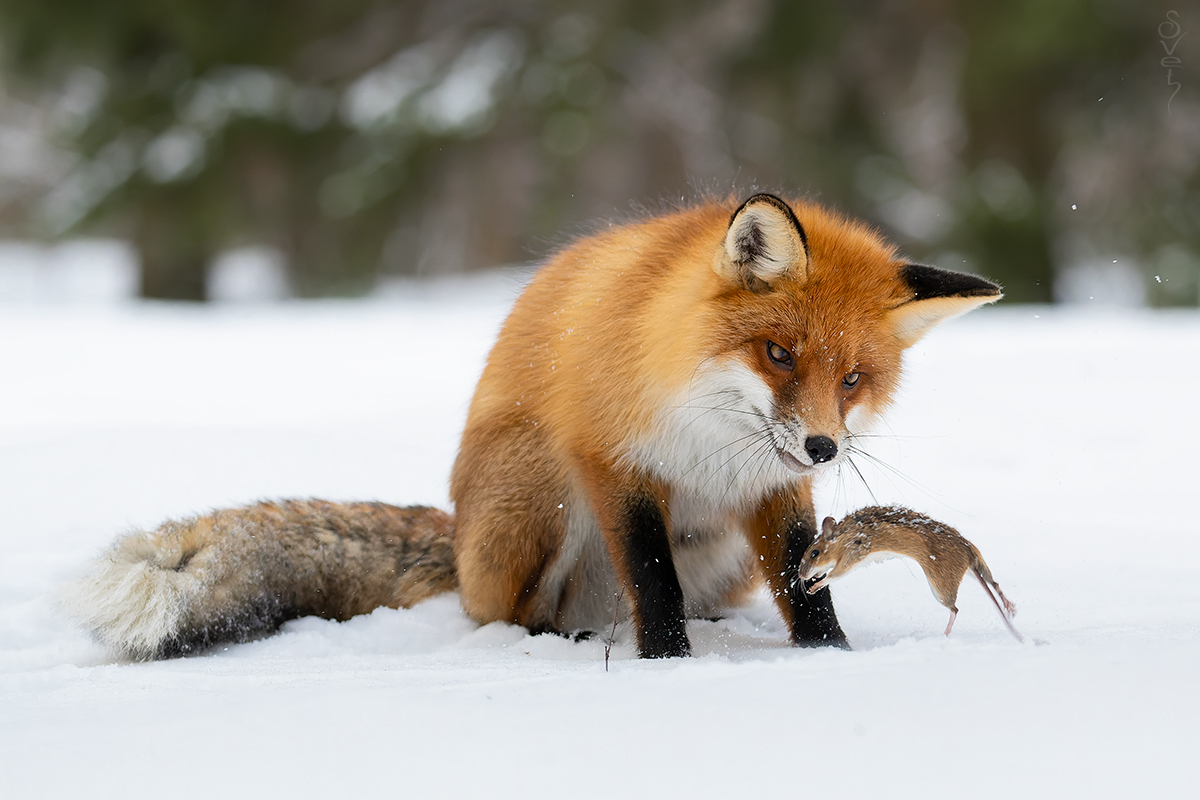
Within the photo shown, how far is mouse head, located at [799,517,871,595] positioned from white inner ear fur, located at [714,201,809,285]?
2.57 ft

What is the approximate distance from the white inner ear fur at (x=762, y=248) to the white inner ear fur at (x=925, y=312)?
366 millimetres

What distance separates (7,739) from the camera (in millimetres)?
2104

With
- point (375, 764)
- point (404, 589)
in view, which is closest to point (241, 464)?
point (404, 589)

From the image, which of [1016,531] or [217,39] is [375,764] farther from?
[217,39]

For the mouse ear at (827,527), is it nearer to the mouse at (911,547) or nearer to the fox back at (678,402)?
the mouse at (911,547)

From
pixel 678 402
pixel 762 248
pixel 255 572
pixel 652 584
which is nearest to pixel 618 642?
pixel 652 584

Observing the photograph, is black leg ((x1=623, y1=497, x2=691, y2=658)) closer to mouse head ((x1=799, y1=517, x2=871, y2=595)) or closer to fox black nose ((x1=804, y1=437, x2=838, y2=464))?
mouse head ((x1=799, y1=517, x2=871, y2=595))

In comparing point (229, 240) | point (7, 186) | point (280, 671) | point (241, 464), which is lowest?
point (280, 671)

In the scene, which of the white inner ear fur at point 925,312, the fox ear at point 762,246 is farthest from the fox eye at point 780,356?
the white inner ear fur at point 925,312

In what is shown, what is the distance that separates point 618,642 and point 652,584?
393mm

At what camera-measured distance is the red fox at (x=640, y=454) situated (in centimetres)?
331

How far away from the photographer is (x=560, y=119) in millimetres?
14195

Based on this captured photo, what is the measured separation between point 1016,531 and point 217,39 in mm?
11696

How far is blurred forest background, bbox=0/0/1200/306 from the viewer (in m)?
12.9
